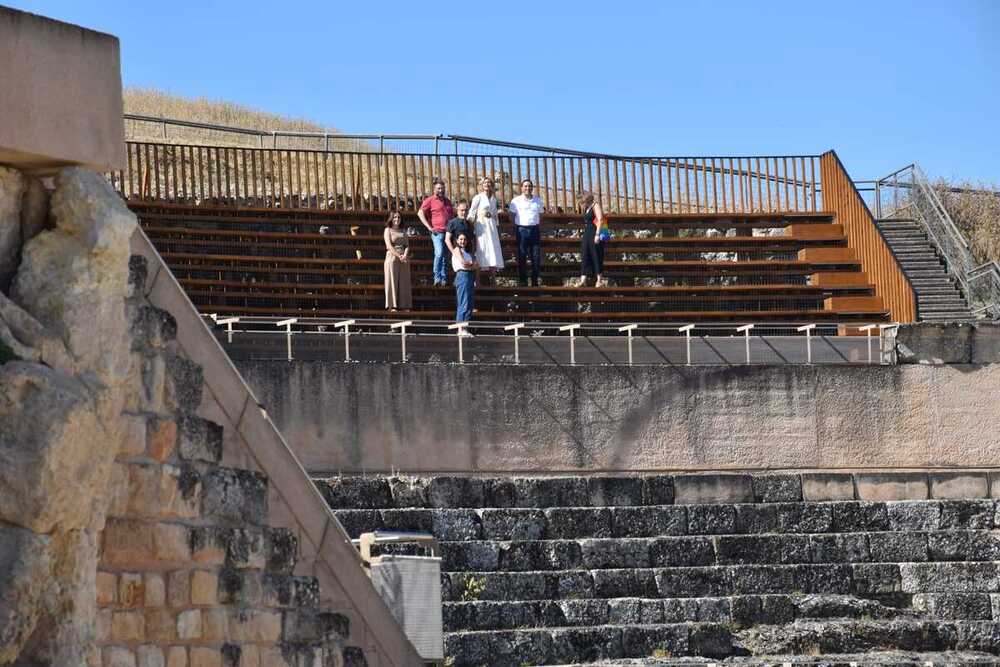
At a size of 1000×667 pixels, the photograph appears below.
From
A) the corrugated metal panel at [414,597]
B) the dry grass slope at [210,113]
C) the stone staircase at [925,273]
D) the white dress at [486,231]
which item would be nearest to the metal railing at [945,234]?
the stone staircase at [925,273]

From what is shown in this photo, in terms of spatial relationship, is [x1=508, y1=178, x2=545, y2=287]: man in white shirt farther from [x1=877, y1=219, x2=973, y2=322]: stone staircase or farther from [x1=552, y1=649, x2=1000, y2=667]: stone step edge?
[x1=552, y1=649, x2=1000, y2=667]: stone step edge

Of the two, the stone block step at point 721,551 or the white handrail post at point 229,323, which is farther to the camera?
the white handrail post at point 229,323

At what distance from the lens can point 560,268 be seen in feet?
76.3

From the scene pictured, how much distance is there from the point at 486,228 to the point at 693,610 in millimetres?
7860

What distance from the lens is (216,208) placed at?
22.7m

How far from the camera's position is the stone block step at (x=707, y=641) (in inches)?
547

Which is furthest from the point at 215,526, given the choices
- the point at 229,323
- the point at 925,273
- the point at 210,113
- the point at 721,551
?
the point at 210,113

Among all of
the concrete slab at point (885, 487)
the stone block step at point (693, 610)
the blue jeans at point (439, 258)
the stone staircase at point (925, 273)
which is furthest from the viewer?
the stone staircase at point (925, 273)

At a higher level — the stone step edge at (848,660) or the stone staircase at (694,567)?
the stone staircase at (694,567)

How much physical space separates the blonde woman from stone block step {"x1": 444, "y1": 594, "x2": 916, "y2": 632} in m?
7.64

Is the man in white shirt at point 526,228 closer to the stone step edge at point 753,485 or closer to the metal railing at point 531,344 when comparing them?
the metal railing at point 531,344

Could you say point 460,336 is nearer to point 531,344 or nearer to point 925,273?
point 531,344

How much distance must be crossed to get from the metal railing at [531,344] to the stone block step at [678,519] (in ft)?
8.64

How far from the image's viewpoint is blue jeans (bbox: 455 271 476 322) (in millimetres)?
20391
